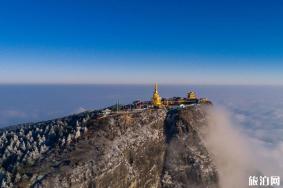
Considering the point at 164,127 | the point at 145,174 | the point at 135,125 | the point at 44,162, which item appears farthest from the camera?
the point at 164,127

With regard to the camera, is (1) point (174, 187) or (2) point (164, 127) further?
(2) point (164, 127)

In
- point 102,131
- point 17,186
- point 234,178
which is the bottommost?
point 234,178

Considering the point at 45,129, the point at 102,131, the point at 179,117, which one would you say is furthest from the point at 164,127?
the point at 45,129

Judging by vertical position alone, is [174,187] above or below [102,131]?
below

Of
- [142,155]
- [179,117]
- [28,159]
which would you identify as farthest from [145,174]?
[28,159]

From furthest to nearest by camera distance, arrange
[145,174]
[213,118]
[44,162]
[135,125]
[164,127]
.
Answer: [213,118] → [164,127] → [135,125] → [145,174] → [44,162]

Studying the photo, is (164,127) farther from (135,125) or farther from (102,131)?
(102,131)
